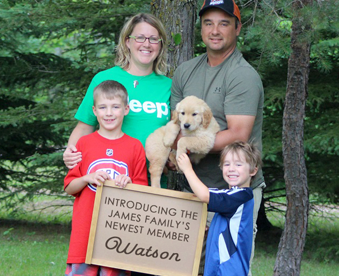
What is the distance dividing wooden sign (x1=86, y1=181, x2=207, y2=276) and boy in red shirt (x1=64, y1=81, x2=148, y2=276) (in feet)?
0.37

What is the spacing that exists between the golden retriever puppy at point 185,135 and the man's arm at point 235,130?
67 millimetres

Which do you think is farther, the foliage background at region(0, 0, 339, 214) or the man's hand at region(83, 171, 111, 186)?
the foliage background at region(0, 0, 339, 214)

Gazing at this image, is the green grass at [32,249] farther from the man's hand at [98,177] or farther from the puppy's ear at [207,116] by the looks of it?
the puppy's ear at [207,116]

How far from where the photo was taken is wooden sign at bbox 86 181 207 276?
11.5ft

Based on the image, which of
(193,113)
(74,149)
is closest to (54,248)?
(74,149)

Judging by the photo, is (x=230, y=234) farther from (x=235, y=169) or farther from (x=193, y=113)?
(x=193, y=113)

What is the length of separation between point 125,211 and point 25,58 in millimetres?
8721

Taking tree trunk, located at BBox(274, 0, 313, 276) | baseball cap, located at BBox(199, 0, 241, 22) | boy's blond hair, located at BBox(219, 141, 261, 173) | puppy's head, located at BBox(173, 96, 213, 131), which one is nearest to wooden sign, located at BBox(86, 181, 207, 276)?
boy's blond hair, located at BBox(219, 141, 261, 173)

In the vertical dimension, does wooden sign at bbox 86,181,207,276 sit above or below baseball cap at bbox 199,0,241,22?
below

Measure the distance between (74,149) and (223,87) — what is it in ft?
3.80

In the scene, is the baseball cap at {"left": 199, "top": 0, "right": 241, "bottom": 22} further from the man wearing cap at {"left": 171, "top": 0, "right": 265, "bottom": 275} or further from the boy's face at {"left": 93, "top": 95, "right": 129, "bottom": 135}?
the boy's face at {"left": 93, "top": 95, "right": 129, "bottom": 135}

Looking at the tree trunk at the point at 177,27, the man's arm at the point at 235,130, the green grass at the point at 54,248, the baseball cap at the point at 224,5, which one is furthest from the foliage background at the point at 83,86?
the man's arm at the point at 235,130

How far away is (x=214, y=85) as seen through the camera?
3.67m

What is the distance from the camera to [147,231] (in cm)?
353
